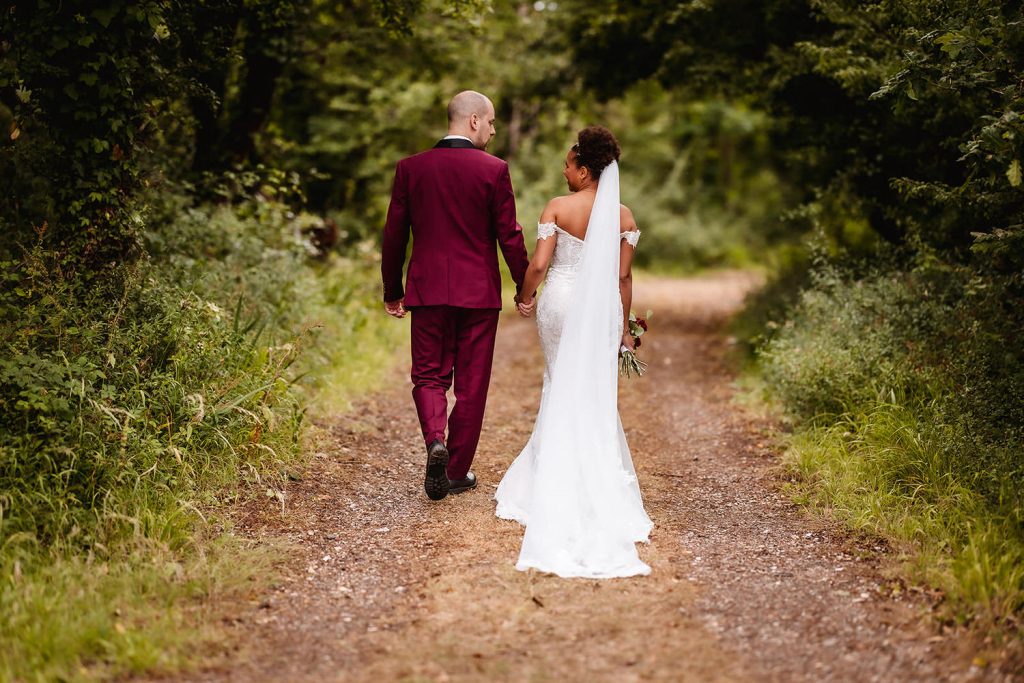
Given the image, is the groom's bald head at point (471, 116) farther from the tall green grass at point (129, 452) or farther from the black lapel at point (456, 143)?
the tall green grass at point (129, 452)

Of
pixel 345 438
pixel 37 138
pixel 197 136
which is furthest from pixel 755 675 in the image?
pixel 197 136

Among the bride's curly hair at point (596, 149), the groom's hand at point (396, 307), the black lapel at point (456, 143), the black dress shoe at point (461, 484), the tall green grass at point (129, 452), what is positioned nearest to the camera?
the tall green grass at point (129, 452)

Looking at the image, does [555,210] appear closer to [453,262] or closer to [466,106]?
[453,262]

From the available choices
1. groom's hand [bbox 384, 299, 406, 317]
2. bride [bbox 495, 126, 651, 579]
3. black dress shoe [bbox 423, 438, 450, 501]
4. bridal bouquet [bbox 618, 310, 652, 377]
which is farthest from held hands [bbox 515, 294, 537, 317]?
black dress shoe [bbox 423, 438, 450, 501]

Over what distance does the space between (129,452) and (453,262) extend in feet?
6.69

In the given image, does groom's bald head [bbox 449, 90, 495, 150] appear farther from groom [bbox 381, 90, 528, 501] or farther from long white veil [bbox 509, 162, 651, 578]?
long white veil [bbox 509, 162, 651, 578]

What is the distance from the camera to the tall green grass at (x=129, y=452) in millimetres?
3533

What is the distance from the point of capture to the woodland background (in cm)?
414

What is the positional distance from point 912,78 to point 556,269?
232 cm

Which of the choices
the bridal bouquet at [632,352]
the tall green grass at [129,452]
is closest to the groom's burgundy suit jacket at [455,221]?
the bridal bouquet at [632,352]

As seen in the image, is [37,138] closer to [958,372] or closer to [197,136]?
[197,136]

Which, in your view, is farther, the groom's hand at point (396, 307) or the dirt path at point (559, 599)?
the groom's hand at point (396, 307)

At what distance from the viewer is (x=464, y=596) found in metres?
3.98

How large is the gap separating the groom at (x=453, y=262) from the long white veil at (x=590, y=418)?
1.49 ft
